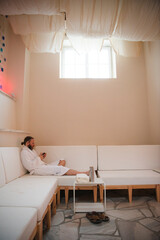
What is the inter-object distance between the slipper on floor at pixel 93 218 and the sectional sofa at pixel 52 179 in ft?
1.62

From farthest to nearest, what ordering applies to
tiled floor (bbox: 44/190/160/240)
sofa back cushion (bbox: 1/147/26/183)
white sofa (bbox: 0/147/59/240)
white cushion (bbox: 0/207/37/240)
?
sofa back cushion (bbox: 1/147/26/183) → tiled floor (bbox: 44/190/160/240) → white sofa (bbox: 0/147/59/240) → white cushion (bbox: 0/207/37/240)

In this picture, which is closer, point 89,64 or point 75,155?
point 75,155

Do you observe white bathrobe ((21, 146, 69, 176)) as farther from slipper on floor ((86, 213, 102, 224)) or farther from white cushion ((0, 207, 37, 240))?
white cushion ((0, 207, 37, 240))

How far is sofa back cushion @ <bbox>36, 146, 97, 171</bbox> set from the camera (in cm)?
336

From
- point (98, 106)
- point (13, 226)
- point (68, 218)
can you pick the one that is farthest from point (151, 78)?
point (13, 226)

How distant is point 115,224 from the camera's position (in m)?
1.96

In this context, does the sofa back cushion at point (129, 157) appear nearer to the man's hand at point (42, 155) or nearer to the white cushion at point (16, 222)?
the man's hand at point (42, 155)

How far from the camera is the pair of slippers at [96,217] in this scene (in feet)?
6.54

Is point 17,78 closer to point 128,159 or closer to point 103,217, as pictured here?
point 128,159

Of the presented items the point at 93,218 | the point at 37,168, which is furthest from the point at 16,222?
the point at 37,168

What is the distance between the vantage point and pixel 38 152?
345cm

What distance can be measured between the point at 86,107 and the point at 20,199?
276 centimetres

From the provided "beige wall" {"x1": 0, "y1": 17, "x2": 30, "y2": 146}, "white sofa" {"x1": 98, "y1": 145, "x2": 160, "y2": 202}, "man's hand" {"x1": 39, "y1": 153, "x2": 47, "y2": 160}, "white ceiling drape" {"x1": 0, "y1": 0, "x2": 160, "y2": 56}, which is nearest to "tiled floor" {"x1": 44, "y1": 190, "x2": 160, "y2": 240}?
"white sofa" {"x1": 98, "y1": 145, "x2": 160, "y2": 202}

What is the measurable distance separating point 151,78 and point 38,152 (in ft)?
10.4
